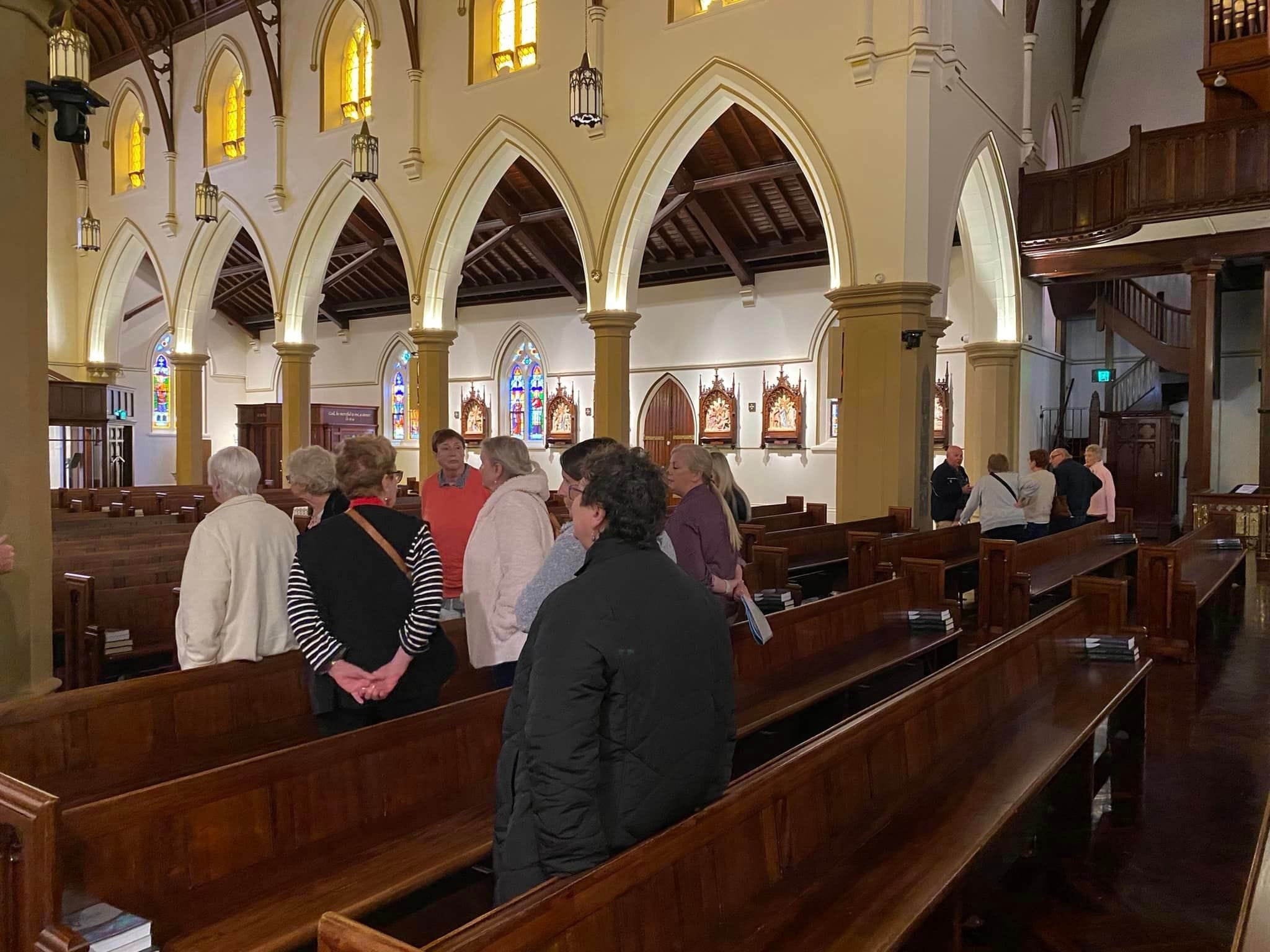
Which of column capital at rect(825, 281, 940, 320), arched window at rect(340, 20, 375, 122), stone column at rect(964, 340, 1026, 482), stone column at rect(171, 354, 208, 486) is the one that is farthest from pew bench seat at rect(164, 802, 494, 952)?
stone column at rect(171, 354, 208, 486)

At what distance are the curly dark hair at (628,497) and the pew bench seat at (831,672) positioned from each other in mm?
1636

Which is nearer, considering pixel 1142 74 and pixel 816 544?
pixel 816 544

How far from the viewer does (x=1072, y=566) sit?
732 centimetres

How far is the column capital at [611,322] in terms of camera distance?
11.1m

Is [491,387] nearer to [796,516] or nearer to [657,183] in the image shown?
[657,183]

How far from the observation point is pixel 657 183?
10766 millimetres

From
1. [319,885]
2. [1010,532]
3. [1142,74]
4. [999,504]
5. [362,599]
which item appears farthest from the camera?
[1142,74]

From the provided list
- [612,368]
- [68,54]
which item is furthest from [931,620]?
[612,368]

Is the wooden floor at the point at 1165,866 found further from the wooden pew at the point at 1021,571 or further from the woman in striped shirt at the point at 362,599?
the woman in striped shirt at the point at 362,599

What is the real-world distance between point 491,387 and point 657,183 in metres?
10.1

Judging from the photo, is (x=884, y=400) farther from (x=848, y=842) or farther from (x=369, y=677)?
(x=369, y=677)

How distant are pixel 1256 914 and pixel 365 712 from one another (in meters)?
2.32

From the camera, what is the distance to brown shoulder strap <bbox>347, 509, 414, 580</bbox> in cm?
277

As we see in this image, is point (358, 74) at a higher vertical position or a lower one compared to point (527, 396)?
higher
